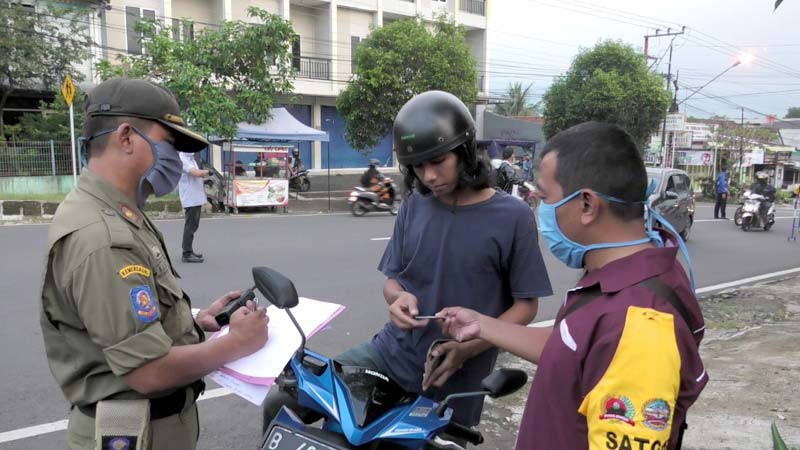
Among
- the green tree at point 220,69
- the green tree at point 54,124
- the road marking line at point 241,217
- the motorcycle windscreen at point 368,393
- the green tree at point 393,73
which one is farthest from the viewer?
the green tree at point 393,73

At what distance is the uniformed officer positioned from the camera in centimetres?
154

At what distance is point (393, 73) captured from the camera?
17984 mm

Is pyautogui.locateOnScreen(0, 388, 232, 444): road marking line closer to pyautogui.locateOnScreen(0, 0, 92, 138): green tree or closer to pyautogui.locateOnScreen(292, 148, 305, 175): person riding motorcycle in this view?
pyautogui.locateOnScreen(0, 0, 92, 138): green tree

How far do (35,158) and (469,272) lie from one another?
1492 centimetres

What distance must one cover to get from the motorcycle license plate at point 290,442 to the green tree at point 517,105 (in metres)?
43.3

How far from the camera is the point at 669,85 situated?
3200cm

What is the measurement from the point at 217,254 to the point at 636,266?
8297mm

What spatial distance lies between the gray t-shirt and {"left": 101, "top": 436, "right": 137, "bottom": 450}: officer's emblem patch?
94 cm

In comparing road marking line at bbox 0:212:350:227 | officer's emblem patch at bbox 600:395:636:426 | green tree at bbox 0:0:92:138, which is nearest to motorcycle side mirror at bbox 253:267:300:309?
officer's emblem patch at bbox 600:395:636:426

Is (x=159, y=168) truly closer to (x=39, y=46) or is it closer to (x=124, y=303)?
(x=124, y=303)

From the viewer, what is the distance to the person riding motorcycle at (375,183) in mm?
15430

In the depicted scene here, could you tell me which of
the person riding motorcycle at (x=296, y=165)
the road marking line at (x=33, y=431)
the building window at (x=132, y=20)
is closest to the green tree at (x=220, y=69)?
the person riding motorcycle at (x=296, y=165)

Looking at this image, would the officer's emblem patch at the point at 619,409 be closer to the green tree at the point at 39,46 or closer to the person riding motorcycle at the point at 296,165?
the green tree at the point at 39,46

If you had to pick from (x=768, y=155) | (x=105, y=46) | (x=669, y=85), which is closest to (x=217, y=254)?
(x=105, y=46)
